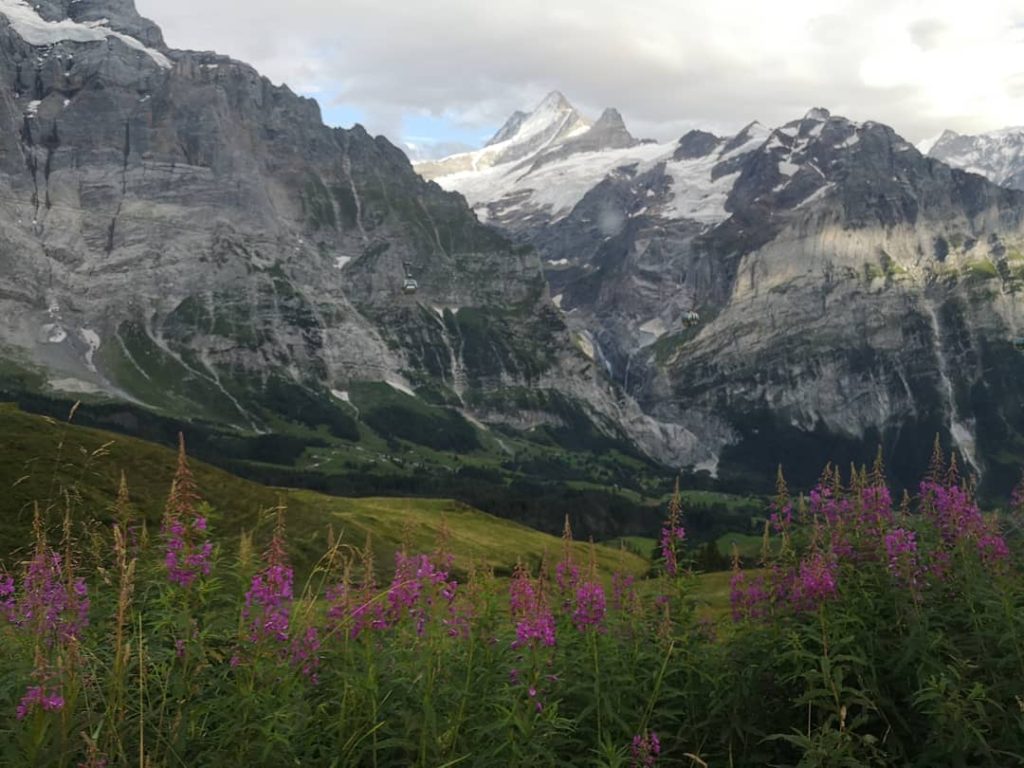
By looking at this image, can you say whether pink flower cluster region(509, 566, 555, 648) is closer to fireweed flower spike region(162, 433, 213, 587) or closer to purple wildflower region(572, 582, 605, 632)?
purple wildflower region(572, 582, 605, 632)

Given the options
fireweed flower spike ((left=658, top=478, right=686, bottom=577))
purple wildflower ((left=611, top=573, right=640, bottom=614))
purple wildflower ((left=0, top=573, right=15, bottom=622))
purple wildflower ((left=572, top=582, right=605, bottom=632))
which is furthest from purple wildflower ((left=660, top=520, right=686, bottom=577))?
purple wildflower ((left=0, top=573, right=15, bottom=622))

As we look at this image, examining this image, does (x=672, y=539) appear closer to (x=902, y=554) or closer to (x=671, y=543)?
(x=671, y=543)

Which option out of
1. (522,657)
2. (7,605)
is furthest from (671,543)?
(7,605)

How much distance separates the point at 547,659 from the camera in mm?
10508

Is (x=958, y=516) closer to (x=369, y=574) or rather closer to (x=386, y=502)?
(x=369, y=574)

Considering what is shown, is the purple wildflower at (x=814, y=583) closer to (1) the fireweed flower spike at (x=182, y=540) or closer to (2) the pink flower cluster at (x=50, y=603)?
(1) the fireweed flower spike at (x=182, y=540)

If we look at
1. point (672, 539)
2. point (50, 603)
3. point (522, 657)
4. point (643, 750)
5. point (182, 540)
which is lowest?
point (643, 750)

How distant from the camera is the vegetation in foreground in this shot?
904 cm

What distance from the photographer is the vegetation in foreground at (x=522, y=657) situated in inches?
356

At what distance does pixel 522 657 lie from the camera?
1106 cm

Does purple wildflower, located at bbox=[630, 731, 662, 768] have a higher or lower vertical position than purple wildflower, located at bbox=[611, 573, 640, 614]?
lower

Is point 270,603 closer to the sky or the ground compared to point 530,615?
closer to the sky

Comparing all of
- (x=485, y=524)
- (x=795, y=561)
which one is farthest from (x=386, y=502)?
(x=795, y=561)

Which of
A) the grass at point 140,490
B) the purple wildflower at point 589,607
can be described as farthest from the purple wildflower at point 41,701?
the grass at point 140,490
